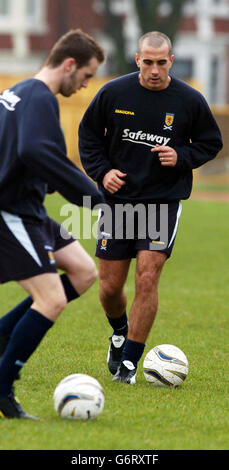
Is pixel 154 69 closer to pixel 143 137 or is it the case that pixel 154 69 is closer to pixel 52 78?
pixel 143 137

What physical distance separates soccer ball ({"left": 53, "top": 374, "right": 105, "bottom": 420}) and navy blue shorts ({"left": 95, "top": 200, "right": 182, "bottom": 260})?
4.92 ft

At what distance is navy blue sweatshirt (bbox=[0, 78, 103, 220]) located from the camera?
17.1ft

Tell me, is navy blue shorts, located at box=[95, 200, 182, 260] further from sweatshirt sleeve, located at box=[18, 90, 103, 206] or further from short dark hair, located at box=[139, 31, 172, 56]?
sweatshirt sleeve, located at box=[18, 90, 103, 206]

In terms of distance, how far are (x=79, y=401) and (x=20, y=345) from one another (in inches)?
20.4

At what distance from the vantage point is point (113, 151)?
7.08 m

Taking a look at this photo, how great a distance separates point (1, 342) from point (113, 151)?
184 cm

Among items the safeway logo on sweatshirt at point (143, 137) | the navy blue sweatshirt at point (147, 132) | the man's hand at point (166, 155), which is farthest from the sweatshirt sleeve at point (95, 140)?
the man's hand at point (166, 155)

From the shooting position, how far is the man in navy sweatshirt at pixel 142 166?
22.6ft

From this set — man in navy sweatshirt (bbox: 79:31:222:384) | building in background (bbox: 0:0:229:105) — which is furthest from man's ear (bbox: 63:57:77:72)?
building in background (bbox: 0:0:229:105)

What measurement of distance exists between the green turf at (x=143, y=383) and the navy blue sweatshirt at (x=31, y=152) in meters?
1.30

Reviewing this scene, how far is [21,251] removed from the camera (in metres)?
5.44

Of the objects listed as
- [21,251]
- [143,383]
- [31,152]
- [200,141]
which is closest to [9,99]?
[31,152]

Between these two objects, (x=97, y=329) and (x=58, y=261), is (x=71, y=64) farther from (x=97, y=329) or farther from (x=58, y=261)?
(x=97, y=329)
